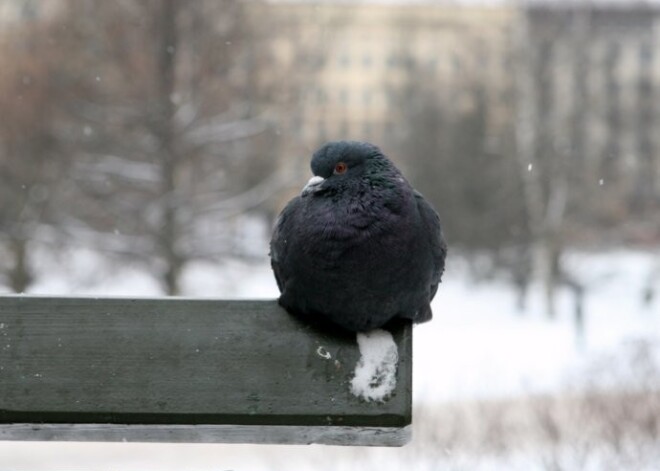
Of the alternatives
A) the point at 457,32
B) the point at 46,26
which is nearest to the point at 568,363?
the point at 46,26

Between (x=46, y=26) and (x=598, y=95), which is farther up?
(x=46, y=26)

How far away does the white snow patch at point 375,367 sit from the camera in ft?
5.42

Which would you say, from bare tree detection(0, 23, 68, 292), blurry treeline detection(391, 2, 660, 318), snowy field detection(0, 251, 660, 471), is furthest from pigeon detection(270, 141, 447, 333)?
blurry treeline detection(391, 2, 660, 318)

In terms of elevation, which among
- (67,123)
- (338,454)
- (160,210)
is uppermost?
(67,123)

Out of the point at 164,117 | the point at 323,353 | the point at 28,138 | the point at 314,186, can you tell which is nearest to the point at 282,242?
the point at 314,186

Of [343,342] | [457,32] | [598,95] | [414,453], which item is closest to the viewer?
[343,342]

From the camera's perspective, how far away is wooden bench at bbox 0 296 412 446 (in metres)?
1.65

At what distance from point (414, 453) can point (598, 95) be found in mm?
15690

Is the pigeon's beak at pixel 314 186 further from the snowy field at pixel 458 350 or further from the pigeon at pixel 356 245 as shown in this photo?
the snowy field at pixel 458 350

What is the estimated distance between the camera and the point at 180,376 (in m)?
1.67

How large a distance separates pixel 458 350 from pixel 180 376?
11207 mm

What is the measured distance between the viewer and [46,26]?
11227mm

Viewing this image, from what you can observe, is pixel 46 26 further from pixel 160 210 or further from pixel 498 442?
pixel 498 442

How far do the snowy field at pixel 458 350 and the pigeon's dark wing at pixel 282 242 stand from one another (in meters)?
1.00
